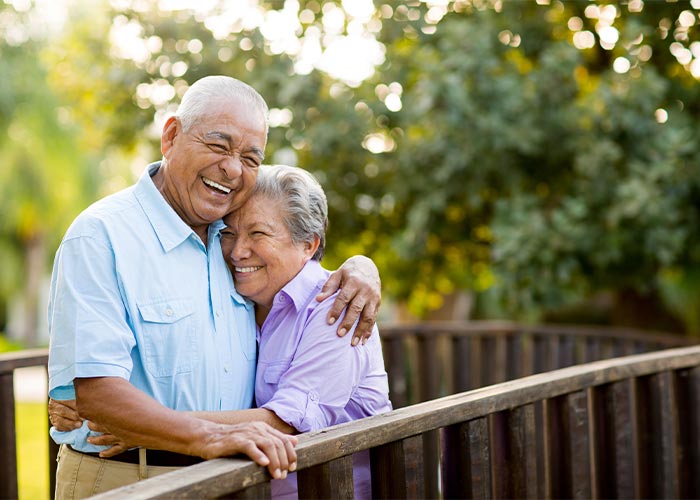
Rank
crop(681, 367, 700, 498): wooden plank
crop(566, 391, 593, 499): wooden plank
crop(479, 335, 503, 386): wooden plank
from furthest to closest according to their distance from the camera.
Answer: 1. crop(479, 335, 503, 386): wooden plank
2. crop(681, 367, 700, 498): wooden plank
3. crop(566, 391, 593, 499): wooden plank

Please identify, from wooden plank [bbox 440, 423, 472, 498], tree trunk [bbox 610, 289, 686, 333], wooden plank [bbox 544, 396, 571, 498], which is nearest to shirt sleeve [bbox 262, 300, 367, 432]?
wooden plank [bbox 440, 423, 472, 498]

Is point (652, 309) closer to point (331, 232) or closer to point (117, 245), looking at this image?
point (331, 232)

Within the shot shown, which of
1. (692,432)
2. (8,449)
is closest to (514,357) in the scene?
(692,432)

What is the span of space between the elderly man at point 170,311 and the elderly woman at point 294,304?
0.05m

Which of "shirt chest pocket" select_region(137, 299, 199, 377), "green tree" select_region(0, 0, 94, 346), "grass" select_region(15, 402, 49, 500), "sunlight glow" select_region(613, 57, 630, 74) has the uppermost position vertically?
"green tree" select_region(0, 0, 94, 346)

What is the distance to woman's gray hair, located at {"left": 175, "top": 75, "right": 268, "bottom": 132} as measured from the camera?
232 cm

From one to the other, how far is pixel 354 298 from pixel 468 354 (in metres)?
3.85

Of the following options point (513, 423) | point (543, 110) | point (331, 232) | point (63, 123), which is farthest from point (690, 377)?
point (63, 123)

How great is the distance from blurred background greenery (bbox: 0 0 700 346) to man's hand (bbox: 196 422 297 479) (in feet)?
13.6

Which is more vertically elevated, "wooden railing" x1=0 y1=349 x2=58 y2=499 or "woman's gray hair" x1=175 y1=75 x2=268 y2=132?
"woman's gray hair" x1=175 y1=75 x2=268 y2=132

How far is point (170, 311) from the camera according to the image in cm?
221

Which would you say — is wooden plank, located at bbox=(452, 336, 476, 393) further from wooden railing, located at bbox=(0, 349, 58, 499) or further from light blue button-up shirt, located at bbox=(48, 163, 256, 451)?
light blue button-up shirt, located at bbox=(48, 163, 256, 451)

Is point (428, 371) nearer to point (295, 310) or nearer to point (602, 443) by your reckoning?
point (602, 443)

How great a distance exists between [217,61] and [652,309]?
14.9 feet
